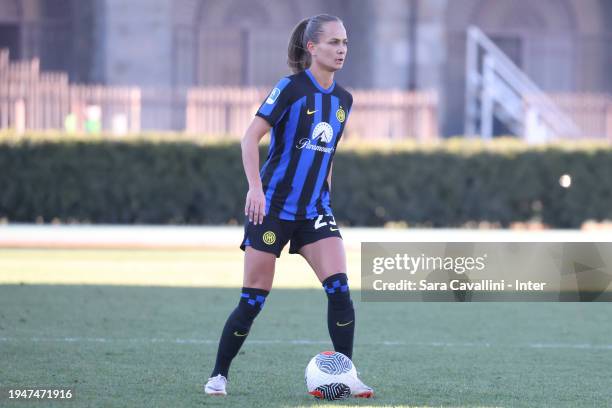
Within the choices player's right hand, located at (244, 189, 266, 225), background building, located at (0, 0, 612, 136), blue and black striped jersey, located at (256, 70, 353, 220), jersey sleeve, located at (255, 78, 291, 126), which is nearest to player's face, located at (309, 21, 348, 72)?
blue and black striped jersey, located at (256, 70, 353, 220)

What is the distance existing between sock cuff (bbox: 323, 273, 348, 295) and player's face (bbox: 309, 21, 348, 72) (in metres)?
1.13

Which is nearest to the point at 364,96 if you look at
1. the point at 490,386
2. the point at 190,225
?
the point at 190,225

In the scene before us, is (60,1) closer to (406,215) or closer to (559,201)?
(406,215)

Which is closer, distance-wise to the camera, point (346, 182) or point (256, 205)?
point (256, 205)

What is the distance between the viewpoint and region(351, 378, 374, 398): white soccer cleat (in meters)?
7.07

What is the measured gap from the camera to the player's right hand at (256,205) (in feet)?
22.5

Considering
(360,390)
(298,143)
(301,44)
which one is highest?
(301,44)

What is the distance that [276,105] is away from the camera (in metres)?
6.96

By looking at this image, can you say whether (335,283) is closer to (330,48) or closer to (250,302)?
(250,302)

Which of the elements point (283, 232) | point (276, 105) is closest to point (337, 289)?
point (283, 232)

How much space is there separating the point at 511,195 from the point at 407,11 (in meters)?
6.19

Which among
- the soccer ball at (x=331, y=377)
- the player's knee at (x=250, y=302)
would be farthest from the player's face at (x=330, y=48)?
the soccer ball at (x=331, y=377)

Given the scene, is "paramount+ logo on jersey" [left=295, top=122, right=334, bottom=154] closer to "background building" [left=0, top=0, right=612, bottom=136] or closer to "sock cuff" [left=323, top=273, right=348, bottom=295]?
"sock cuff" [left=323, top=273, right=348, bottom=295]

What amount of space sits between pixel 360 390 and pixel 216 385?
0.79 metres
